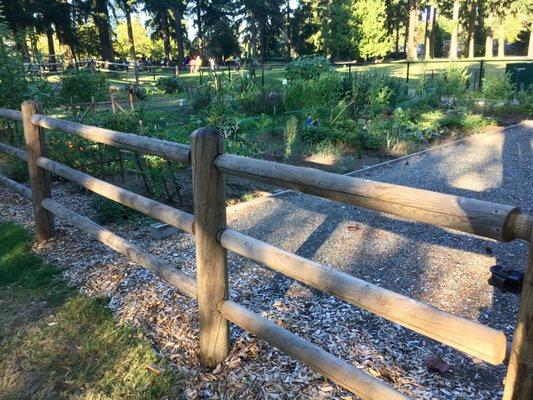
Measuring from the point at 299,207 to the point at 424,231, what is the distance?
5.18ft

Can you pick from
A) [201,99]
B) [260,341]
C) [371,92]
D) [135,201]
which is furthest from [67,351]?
[371,92]

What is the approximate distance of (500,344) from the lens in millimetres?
1581

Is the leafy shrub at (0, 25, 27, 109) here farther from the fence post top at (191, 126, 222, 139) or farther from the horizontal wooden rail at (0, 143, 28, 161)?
the fence post top at (191, 126, 222, 139)

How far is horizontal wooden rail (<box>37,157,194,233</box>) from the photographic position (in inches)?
115

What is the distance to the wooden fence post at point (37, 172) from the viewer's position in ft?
14.6

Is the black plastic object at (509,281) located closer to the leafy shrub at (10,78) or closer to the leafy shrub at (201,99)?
the leafy shrub at (10,78)

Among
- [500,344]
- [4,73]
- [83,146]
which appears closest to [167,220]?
[500,344]

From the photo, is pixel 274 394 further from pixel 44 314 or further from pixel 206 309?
pixel 44 314

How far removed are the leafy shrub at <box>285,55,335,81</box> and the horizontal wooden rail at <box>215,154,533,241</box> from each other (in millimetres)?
12041

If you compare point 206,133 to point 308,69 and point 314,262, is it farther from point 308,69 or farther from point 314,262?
point 308,69

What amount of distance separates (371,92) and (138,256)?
32.5 ft

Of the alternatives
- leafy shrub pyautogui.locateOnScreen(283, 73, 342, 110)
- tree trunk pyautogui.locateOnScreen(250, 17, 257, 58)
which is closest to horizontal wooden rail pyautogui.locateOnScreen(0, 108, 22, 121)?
leafy shrub pyautogui.locateOnScreen(283, 73, 342, 110)

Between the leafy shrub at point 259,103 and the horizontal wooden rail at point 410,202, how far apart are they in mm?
10765

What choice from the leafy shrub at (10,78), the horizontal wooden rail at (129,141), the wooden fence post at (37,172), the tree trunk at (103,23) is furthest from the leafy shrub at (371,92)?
the tree trunk at (103,23)
